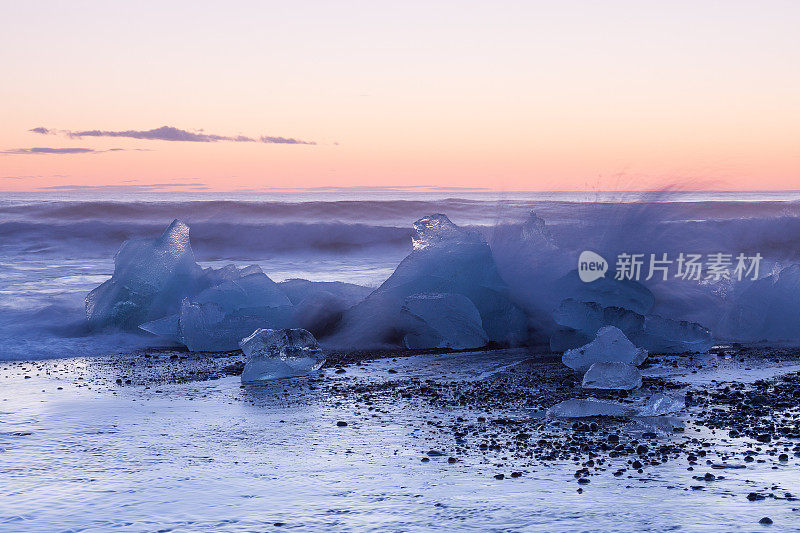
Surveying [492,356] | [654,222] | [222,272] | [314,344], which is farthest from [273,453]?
[654,222]

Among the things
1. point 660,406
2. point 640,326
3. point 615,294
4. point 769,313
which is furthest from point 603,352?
point 769,313

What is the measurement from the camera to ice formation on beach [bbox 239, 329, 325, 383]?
5469 millimetres

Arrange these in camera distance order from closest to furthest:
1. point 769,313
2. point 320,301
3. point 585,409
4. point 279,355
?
point 585,409
point 279,355
point 769,313
point 320,301

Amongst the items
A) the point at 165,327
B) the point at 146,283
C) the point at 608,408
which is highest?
the point at 146,283

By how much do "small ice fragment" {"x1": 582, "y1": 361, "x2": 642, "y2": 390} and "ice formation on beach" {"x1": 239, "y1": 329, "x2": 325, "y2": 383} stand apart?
1812 mm

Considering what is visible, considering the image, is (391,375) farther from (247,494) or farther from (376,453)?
(247,494)

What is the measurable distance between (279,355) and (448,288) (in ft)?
6.48

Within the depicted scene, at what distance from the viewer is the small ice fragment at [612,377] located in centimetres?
506

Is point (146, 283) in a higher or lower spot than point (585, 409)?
higher

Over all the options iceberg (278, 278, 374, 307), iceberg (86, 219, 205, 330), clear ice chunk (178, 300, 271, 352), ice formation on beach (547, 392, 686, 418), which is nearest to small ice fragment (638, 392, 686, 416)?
ice formation on beach (547, 392, 686, 418)

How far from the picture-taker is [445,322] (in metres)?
6.53

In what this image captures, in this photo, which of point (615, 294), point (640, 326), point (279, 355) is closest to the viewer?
point (279, 355)

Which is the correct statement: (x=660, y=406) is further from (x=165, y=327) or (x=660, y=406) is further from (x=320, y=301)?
(x=165, y=327)

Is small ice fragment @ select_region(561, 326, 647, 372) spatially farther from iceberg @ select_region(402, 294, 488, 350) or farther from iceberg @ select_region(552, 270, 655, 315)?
iceberg @ select_region(402, 294, 488, 350)
